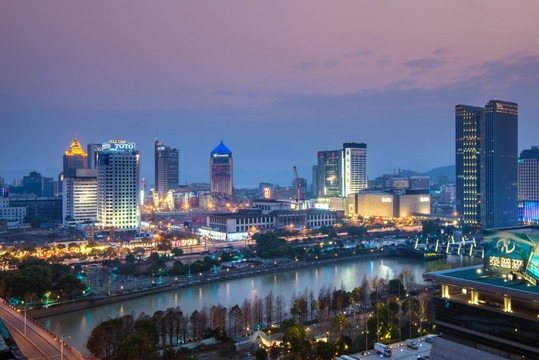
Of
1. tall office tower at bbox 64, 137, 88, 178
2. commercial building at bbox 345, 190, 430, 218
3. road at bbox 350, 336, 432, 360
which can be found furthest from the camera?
tall office tower at bbox 64, 137, 88, 178

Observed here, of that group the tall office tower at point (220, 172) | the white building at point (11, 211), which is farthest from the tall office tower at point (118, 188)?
the tall office tower at point (220, 172)

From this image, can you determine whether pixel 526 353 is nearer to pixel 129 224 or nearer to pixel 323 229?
pixel 323 229

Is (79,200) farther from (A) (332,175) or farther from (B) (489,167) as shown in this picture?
(A) (332,175)

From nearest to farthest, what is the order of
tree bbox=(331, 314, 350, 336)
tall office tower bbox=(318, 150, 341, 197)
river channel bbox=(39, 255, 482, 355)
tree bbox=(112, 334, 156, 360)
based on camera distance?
tree bbox=(112, 334, 156, 360)
tree bbox=(331, 314, 350, 336)
river channel bbox=(39, 255, 482, 355)
tall office tower bbox=(318, 150, 341, 197)

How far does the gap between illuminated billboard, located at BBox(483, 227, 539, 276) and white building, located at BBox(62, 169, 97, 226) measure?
27.2m

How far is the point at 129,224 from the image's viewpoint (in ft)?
95.7

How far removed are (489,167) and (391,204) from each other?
7905mm

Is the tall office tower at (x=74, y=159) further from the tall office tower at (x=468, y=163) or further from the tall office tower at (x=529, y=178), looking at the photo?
the tall office tower at (x=529, y=178)

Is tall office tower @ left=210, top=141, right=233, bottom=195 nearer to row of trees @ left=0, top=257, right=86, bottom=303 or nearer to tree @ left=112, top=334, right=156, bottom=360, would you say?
row of trees @ left=0, top=257, right=86, bottom=303

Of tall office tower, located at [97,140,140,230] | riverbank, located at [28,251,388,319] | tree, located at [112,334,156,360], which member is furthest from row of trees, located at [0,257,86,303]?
tall office tower, located at [97,140,140,230]

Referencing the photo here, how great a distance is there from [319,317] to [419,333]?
227 cm

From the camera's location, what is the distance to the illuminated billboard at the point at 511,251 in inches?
286

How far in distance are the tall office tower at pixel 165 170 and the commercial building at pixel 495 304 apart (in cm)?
5683

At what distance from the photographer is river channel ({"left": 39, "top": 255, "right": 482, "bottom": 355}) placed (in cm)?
1207
